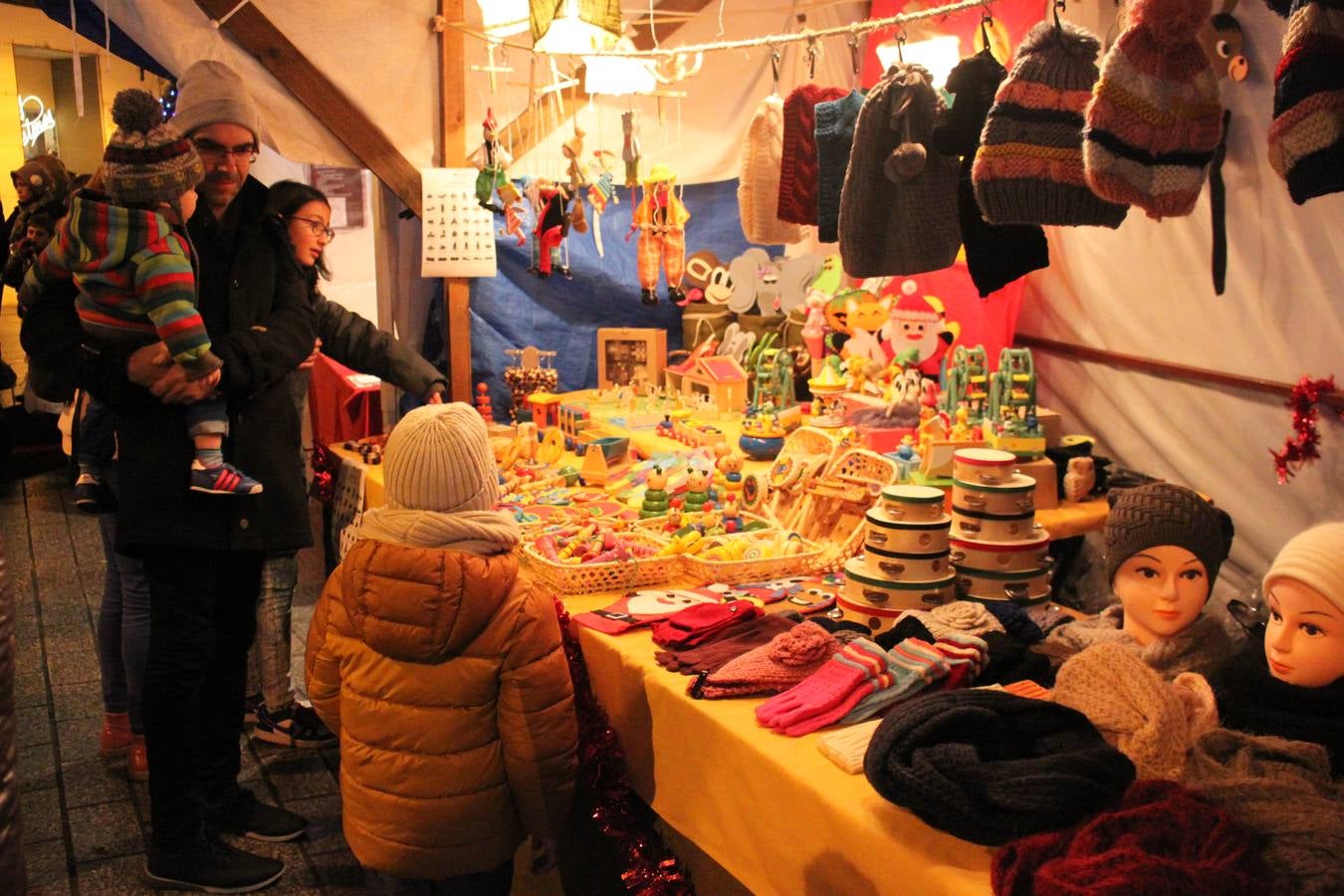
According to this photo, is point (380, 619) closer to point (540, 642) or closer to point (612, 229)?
point (540, 642)

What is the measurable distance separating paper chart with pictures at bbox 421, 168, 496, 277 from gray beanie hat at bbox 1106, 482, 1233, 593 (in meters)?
3.23

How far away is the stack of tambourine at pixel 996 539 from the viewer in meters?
2.31

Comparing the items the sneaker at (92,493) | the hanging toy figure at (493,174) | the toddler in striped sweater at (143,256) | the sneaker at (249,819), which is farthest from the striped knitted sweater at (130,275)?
the hanging toy figure at (493,174)

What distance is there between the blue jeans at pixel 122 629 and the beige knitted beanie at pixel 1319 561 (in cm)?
239

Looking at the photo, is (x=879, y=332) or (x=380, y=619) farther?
(x=879, y=332)

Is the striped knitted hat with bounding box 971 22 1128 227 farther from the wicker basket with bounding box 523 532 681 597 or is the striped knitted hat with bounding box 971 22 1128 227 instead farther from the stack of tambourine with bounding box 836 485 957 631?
the wicker basket with bounding box 523 532 681 597

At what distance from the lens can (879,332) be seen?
4055 mm

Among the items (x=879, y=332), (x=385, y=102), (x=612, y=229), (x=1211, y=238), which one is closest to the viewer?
(x=1211, y=238)

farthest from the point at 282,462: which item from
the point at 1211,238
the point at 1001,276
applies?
the point at 1211,238

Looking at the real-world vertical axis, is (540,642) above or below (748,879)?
above

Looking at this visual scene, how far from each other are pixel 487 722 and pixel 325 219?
1630 millimetres

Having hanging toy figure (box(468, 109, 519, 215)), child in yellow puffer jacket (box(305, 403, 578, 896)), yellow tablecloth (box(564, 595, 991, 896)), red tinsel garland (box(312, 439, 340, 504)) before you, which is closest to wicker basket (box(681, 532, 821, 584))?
yellow tablecloth (box(564, 595, 991, 896))

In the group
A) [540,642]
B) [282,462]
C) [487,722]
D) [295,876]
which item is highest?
[282,462]

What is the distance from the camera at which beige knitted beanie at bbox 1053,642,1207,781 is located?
1509mm
